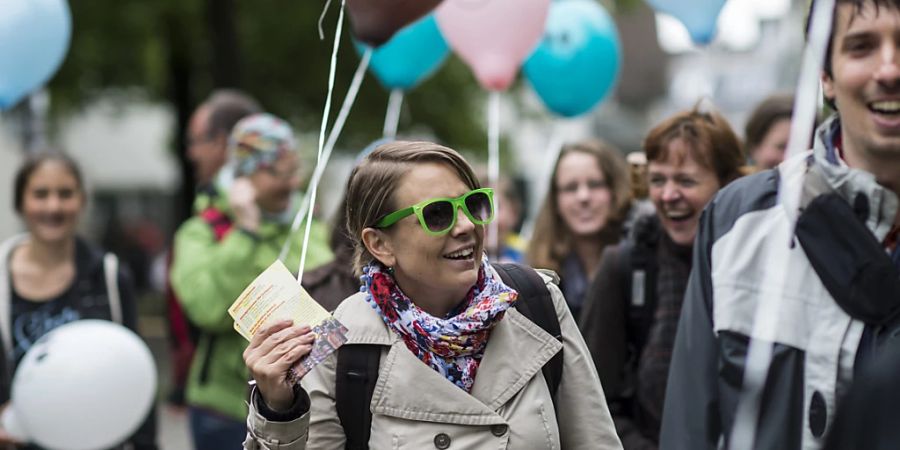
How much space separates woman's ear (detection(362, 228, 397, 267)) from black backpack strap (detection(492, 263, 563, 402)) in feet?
0.92

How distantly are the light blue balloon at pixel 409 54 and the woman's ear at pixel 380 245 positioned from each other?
359cm

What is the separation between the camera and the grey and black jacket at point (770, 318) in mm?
2410

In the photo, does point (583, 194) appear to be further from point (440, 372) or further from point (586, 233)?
point (440, 372)

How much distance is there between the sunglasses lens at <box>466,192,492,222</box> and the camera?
287 cm

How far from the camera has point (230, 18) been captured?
1342 centimetres

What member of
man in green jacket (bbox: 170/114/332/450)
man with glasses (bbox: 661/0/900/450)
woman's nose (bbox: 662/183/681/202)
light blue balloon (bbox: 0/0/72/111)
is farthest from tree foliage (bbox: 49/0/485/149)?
man with glasses (bbox: 661/0/900/450)

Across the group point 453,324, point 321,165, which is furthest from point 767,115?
Result: point 453,324

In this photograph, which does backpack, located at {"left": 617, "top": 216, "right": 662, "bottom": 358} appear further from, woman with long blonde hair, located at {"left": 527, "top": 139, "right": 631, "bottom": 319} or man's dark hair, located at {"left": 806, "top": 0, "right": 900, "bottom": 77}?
man's dark hair, located at {"left": 806, "top": 0, "right": 900, "bottom": 77}

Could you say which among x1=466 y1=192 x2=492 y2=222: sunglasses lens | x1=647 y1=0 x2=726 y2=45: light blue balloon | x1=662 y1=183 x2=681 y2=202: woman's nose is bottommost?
x1=662 y1=183 x2=681 y2=202: woman's nose

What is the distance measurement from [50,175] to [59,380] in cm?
102

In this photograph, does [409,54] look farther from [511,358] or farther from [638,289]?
[511,358]

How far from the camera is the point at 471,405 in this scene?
109 inches

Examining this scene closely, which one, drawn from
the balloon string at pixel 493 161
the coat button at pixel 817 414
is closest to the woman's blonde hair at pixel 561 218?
the balloon string at pixel 493 161

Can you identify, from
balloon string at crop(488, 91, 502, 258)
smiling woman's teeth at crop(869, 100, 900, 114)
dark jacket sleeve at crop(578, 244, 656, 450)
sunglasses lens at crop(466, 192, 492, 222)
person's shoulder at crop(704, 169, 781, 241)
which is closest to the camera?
smiling woman's teeth at crop(869, 100, 900, 114)
